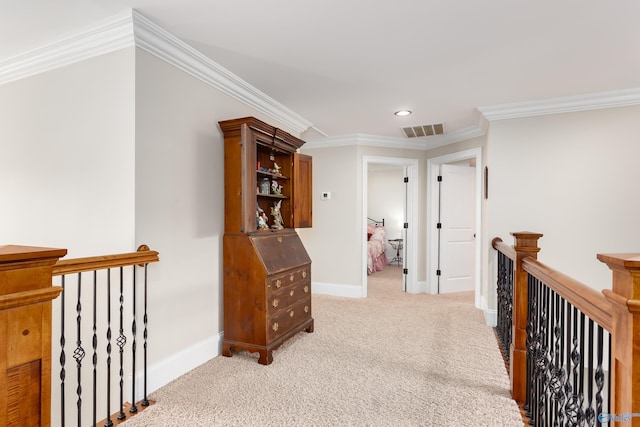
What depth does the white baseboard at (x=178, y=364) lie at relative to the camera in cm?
222

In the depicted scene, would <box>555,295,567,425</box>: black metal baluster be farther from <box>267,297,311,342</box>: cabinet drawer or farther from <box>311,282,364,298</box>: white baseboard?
<box>311,282,364,298</box>: white baseboard

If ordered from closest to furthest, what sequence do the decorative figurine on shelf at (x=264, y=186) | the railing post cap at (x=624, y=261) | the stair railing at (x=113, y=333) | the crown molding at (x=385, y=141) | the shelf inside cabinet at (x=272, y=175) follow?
the railing post cap at (x=624, y=261) < the stair railing at (x=113, y=333) < the shelf inside cabinet at (x=272, y=175) < the decorative figurine on shelf at (x=264, y=186) < the crown molding at (x=385, y=141)

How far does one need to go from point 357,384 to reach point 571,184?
112 inches

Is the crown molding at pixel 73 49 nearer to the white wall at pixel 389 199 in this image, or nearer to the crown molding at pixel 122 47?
the crown molding at pixel 122 47

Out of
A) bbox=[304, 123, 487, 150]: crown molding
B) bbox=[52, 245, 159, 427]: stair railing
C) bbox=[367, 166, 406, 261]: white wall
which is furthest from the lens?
bbox=[367, 166, 406, 261]: white wall

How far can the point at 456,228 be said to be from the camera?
5.15 metres

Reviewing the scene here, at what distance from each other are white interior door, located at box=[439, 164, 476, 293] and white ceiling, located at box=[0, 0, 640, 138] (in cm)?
Answer: 187

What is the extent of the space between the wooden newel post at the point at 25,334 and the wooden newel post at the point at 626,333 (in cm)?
149

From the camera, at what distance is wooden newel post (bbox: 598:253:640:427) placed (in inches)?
33.6

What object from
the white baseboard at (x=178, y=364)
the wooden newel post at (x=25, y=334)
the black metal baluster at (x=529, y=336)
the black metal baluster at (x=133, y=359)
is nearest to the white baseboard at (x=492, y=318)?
the black metal baluster at (x=529, y=336)

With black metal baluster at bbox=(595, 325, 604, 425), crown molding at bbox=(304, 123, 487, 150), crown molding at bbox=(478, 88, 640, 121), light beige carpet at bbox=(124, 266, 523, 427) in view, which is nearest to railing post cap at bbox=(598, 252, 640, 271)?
black metal baluster at bbox=(595, 325, 604, 425)

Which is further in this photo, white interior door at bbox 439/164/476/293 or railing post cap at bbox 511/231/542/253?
white interior door at bbox 439/164/476/293

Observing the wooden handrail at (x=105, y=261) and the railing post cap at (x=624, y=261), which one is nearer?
the railing post cap at (x=624, y=261)

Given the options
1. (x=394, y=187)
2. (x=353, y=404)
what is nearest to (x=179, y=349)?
(x=353, y=404)
